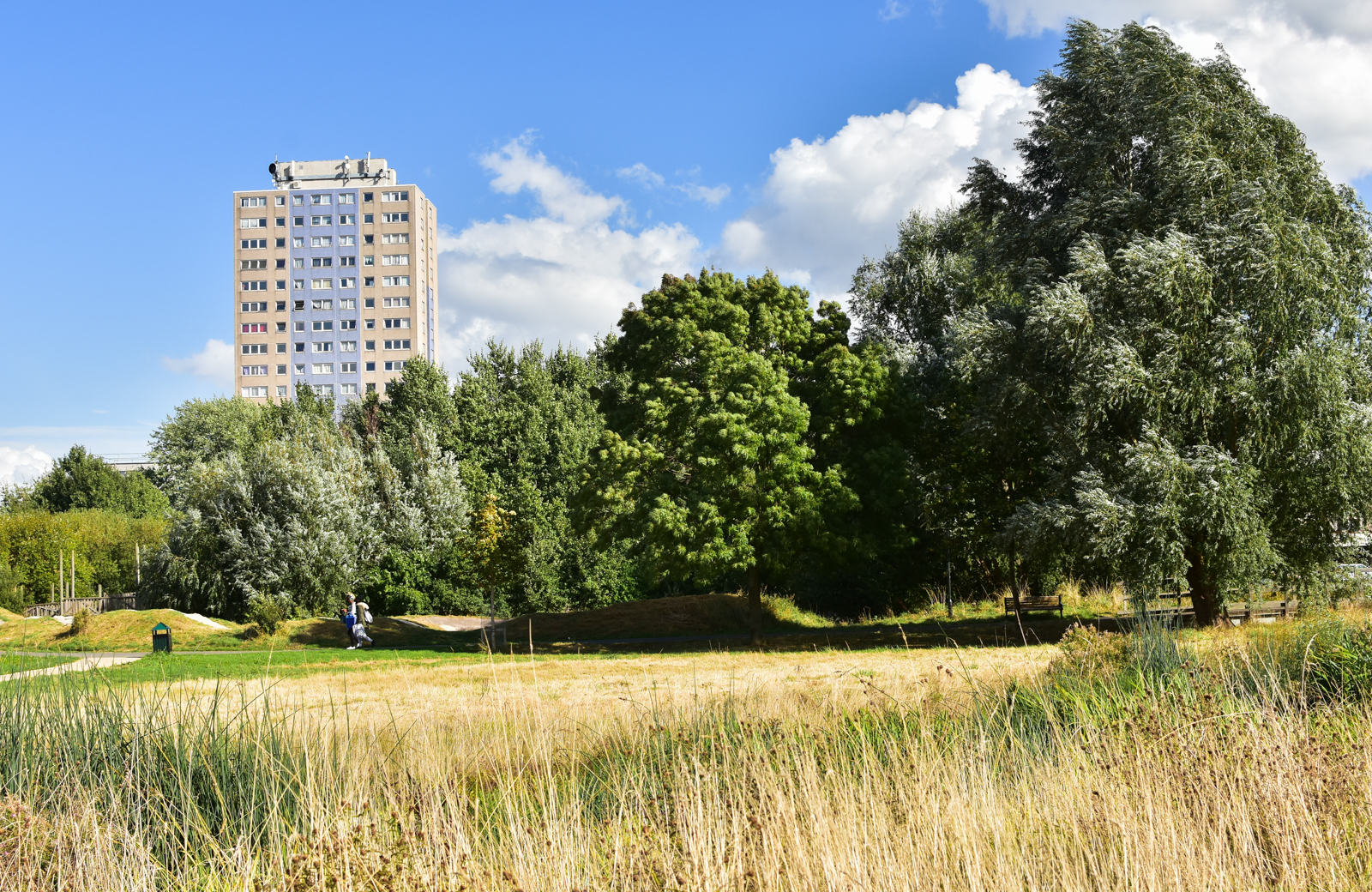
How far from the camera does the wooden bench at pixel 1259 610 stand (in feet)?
66.9

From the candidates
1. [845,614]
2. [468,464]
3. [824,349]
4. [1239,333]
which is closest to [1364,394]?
[1239,333]

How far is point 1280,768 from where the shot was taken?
510 centimetres

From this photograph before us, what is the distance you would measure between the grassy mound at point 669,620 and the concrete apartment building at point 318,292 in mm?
82736

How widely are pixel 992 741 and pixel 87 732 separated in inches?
203

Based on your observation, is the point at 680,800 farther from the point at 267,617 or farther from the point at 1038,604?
the point at 267,617

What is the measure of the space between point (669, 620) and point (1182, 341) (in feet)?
52.2

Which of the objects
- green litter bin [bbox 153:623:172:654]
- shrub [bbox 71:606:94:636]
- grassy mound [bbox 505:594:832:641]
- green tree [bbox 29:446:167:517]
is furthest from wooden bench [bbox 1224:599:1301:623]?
green tree [bbox 29:446:167:517]

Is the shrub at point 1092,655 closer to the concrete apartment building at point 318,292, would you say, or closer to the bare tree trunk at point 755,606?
the bare tree trunk at point 755,606

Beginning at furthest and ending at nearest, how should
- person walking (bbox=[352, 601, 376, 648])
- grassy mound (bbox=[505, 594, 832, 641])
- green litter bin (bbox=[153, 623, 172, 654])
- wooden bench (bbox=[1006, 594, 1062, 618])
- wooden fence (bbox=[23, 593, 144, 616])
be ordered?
wooden fence (bbox=[23, 593, 144, 616]) → grassy mound (bbox=[505, 594, 832, 641]) → person walking (bbox=[352, 601, 376, 648]) → wooden bench (bbox=[1006, 594, 1062, 618]) → green litter bin (bbox=[153, 623, 172, 654])

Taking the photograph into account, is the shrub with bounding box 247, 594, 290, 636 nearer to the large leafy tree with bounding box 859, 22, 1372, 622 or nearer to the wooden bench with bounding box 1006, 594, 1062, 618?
the wooden bench with bounding box 1006, 594, 1062, 618

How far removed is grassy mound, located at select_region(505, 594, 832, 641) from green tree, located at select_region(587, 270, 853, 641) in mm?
4865

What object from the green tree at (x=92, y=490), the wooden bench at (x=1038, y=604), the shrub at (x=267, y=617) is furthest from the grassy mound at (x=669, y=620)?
the green tree at (x=92, y=490)

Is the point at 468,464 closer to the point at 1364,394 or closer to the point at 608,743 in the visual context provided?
the point at 1364,394

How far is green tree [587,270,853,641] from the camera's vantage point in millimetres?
22344
